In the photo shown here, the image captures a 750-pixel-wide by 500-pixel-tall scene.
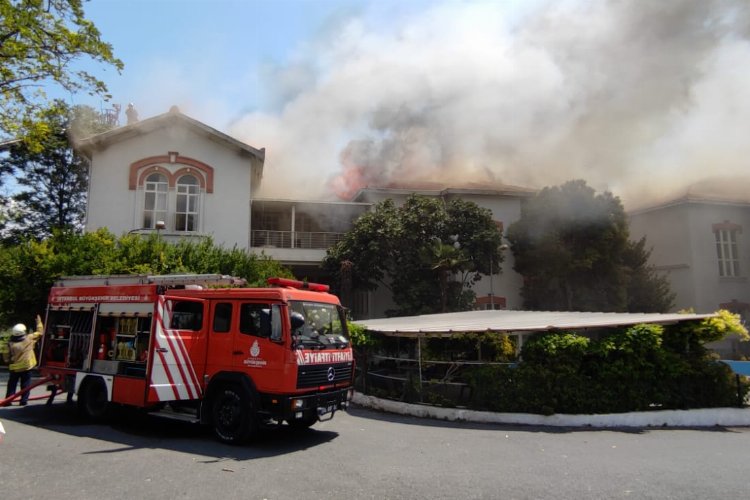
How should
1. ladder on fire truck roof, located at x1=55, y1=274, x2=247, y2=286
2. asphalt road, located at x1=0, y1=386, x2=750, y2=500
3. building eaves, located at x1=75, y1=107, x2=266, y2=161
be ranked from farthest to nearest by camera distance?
1. building eaves, located at x1=75, y1=107, x2=266, y2=161
2. ladder on fire truck roof, located at x1=55, y1=274, x2=247, y2=286
3. asphalt road, located at x1=0, y1=386, x2=750, y2=500

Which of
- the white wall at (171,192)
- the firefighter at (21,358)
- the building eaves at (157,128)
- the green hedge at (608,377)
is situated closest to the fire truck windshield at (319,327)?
the green hedge at (608,377)

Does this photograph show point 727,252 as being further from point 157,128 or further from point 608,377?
point 157,128

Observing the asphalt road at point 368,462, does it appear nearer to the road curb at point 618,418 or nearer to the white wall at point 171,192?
the road curb at point 618,418

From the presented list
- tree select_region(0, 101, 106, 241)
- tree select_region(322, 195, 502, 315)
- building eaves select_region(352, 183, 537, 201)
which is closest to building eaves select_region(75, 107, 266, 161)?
building eaves select_region(352, 183, 537, 201)

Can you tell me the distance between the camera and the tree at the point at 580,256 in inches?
754

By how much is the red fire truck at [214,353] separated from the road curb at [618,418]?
2.52m

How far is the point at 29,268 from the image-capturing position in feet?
47.9

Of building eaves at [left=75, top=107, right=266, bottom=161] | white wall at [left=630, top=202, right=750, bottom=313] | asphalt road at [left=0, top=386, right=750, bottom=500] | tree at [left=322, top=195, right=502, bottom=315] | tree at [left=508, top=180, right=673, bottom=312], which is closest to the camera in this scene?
asphalt road at [left=0, top=386, right=750, bottom=500]

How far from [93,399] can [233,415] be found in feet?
10.3

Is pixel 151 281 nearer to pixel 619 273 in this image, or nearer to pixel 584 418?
pixel 584 418

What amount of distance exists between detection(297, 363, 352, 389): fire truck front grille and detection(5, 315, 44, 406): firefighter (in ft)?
20.3

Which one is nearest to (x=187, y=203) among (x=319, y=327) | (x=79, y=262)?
(x=79, y=262)

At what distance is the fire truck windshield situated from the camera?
22.4 feet

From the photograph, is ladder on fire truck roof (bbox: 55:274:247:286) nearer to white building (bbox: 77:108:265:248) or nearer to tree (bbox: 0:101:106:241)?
white building (bbox: 77:108:265:248)
